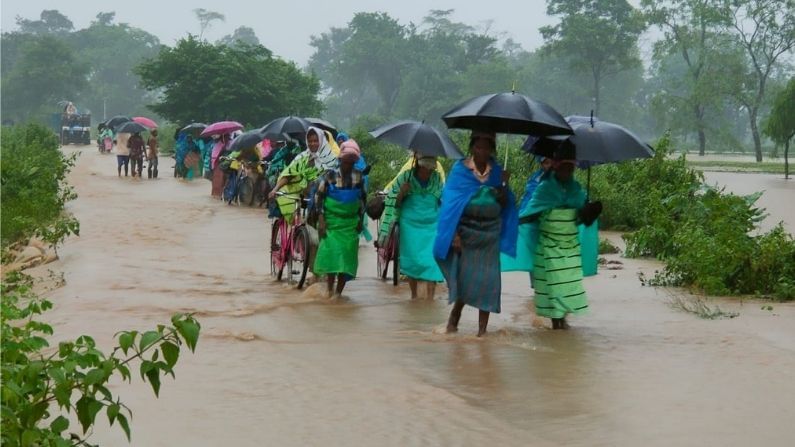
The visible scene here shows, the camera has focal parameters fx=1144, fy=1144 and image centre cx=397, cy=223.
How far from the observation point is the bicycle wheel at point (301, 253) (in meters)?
10.9

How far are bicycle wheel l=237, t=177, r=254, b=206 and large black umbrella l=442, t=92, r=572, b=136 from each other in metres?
14.2

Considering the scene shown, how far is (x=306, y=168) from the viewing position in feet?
37.8

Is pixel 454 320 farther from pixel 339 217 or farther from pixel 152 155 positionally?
pixel 152 155

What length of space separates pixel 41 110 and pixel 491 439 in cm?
7455

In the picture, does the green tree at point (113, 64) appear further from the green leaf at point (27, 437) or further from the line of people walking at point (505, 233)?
the green leaf at point (27, 437)

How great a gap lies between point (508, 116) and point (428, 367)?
5.98 feet

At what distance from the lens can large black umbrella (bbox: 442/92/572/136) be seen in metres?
8.02

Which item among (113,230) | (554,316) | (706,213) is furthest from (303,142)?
(554,316)

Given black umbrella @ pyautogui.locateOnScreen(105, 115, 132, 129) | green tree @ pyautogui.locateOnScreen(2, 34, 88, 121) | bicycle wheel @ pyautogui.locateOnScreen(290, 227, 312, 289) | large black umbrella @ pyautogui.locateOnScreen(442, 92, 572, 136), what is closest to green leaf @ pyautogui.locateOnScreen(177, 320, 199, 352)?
large black umbrella @ pyautogui.locateOnScreen(442, 92, 572, 136)

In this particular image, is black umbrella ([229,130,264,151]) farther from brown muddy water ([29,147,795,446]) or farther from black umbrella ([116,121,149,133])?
black umbrella ([116,121,149,133])

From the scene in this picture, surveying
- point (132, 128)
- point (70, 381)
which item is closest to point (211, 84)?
point (132, 128)

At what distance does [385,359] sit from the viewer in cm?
806

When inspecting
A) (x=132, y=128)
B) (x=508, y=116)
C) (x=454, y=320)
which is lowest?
(x=454, y=320)

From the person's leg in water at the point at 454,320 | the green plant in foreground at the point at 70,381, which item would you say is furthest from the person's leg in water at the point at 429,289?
the green plant in foreground at the point at 70,381
